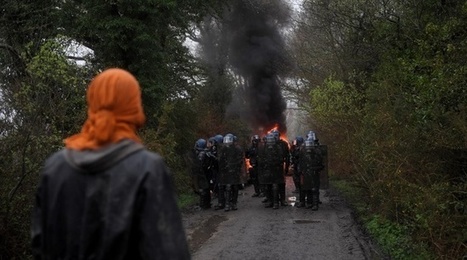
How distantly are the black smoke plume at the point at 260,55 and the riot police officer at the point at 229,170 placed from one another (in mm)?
17657

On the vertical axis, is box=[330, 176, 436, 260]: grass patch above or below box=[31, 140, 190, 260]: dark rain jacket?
below

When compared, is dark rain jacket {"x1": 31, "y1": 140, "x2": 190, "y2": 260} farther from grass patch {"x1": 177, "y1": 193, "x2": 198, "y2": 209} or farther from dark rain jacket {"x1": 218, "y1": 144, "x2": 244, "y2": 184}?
grass patch {"x1": 177, "y1": 193, "x2": 198, "y2": 209}

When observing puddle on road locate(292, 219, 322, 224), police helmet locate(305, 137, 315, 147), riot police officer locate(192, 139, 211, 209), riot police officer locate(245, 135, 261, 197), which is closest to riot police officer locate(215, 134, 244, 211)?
riot police officer locate(192, 139, 211, 209)

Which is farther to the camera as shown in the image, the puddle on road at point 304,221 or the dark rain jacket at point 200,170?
the dark rain jacket at point 200,170

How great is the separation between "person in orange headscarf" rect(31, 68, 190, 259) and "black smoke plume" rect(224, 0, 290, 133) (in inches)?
1270

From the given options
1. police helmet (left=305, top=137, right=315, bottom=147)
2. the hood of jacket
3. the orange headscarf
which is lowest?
the hood of jacket

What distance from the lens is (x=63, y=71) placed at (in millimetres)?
10391

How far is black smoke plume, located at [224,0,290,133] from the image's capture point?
36062mm

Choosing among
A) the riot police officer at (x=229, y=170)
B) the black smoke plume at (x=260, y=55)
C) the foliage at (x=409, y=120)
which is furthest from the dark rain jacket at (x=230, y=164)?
the black smoke plume at (x=260, y=55)

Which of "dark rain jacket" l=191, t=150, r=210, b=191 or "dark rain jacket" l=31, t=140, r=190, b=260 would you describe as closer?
"dark rain jacket" l=31, t=140, r=190, b=260

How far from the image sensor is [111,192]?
3.09m

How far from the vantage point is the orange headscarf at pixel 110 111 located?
3.15m

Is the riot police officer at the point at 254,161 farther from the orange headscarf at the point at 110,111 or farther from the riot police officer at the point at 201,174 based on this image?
the orange headscarf at the point at 110,111

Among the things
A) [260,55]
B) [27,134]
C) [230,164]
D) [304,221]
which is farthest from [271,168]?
[260,55]
